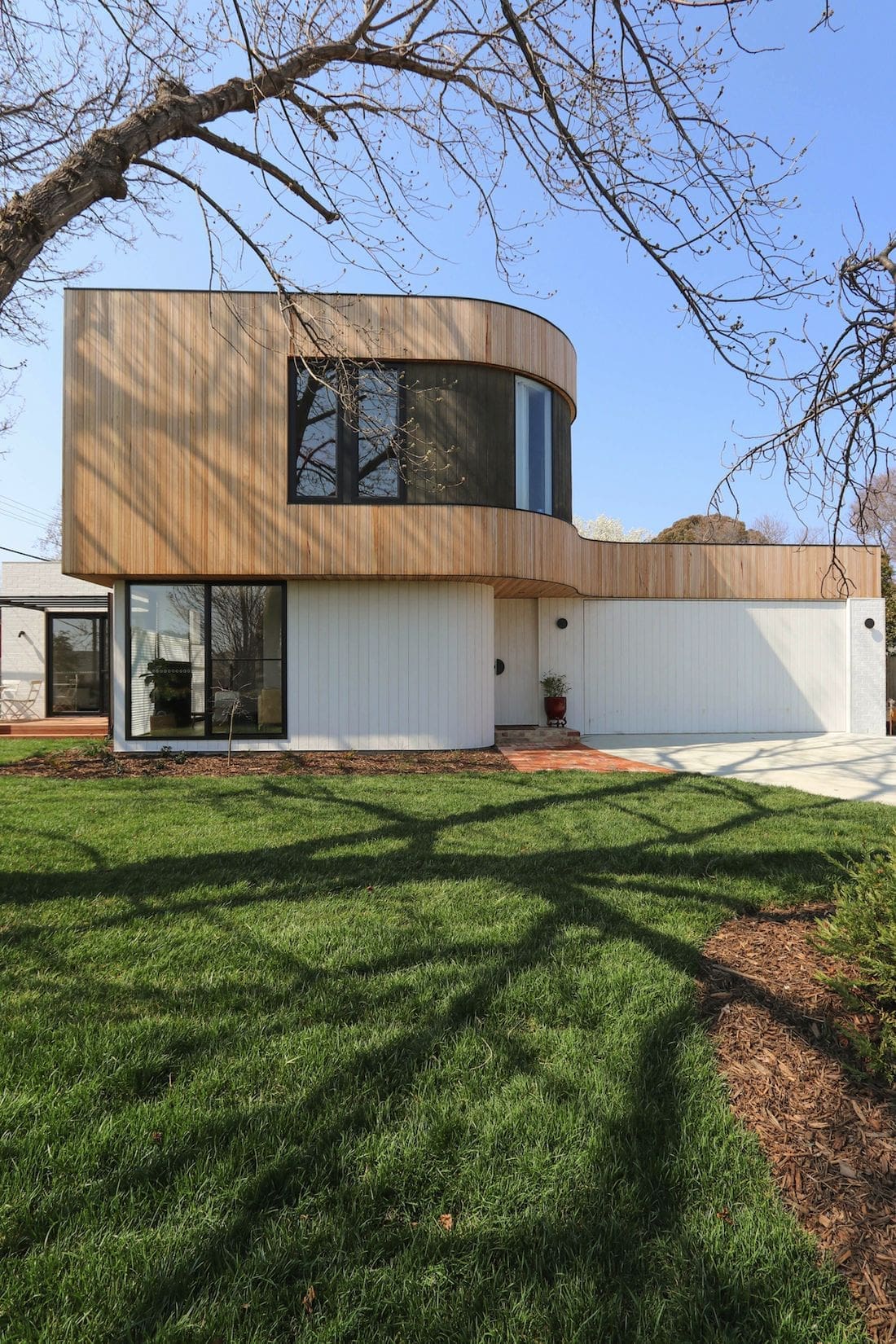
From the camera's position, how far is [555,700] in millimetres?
12445

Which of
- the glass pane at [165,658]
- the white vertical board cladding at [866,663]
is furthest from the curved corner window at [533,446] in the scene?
the white vertical board cladding at [866,663]

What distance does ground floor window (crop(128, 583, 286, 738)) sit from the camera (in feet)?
32.9

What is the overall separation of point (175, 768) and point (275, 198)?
21.3 feet

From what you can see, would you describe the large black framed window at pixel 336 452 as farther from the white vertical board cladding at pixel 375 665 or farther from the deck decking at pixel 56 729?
the deck decking at pixel 56 729

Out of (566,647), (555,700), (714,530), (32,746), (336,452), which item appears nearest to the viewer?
(714,530)

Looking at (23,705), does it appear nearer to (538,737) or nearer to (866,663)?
(538,737)

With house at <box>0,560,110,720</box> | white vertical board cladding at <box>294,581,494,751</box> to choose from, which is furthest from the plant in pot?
house at <box>0,560,110,720</box>

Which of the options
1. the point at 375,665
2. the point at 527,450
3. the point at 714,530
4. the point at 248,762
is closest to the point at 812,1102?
the point at 714,530

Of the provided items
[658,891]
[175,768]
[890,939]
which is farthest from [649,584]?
[890,939]

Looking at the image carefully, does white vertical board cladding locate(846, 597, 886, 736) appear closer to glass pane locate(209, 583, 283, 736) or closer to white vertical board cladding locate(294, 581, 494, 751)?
white vertical board cladding locate(294, 581, 494, 751)

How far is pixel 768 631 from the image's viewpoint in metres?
13.6

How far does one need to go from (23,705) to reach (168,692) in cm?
844

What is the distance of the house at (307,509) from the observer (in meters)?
9.48

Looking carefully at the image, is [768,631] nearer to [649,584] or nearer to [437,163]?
[649,584]
